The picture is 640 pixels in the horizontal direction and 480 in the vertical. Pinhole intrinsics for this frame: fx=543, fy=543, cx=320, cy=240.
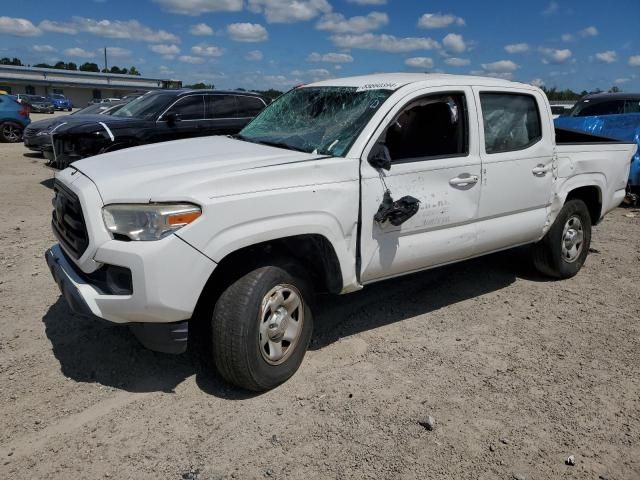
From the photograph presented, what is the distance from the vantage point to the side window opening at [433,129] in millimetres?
4090

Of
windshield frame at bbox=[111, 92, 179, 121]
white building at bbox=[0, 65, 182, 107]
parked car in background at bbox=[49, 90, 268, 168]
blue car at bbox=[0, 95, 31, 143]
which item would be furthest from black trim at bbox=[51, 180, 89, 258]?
white building at bbox=[0, 65, 182, 107]

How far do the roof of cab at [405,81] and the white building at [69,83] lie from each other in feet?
208

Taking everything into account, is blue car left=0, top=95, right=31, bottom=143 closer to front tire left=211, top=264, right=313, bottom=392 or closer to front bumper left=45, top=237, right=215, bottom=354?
front bumper left=45, top=237, right=215, bottom=354

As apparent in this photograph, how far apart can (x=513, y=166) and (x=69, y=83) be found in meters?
73.0

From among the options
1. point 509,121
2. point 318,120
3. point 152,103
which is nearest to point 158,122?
point 152,103

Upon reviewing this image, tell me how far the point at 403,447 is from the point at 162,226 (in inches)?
69.3

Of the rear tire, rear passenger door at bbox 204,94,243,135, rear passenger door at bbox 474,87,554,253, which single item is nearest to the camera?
rear passenger door at bbox 474,87,554,253

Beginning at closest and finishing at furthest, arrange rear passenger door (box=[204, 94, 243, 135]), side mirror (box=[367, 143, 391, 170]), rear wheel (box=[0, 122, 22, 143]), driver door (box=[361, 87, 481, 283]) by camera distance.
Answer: side mirror (box=[367, 143, 391, 170])
driver door (box=[361, 87, 481, 283])
rear passenger door (box=[204, 94, 243, 135])
rear wheel (box=[0, 122, 22, 143])

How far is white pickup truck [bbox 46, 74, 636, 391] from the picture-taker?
9.62ft

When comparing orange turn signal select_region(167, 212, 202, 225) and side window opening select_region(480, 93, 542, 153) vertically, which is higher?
side window opening select_region(480, 93, 542, 153)

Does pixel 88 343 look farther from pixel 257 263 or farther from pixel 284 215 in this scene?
pixel 284 215

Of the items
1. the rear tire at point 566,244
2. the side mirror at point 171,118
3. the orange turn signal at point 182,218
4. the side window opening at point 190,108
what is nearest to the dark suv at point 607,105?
the rear tire at point 566,244

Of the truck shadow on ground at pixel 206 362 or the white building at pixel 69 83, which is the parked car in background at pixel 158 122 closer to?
Result: the truck shadow on ground at pixel 206 362

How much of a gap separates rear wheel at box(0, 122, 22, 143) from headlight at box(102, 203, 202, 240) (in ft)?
52.0
